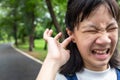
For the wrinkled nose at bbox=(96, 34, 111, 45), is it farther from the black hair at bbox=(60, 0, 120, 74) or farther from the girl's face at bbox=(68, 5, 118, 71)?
the black hair at bbox=(60, 0, 120, 74)

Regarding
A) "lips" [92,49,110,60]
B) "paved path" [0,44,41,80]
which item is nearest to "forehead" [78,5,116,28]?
"lips" [92,49,110,60]

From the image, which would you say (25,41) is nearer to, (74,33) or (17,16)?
(17,16)

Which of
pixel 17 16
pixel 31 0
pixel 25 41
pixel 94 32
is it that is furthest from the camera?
pixel 25 41

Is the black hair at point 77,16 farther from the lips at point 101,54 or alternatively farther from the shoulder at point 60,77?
the lips at point 101,54

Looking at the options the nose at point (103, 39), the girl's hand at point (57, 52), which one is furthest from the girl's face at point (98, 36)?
the girl's hand at point (57, 52)

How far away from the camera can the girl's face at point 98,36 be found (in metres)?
1.79

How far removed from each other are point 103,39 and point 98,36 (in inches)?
1.2

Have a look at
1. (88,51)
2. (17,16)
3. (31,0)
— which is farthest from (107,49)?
(17,16)

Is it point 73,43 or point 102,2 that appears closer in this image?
point 102,2

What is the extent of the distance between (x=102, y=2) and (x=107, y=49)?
256mm

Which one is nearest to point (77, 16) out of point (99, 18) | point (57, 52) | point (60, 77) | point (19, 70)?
point (99, 18)

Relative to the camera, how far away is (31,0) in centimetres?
2075

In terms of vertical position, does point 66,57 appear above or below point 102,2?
below

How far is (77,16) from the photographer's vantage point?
6.25 feet
